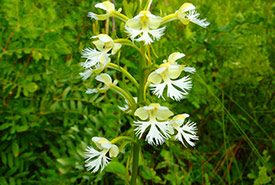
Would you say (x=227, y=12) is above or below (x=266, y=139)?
above

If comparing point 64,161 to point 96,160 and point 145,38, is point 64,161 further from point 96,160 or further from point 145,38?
point 145,38

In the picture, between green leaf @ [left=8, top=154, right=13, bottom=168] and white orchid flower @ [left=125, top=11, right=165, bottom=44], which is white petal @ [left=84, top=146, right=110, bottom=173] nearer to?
white orchid flower @ [left=125, top=11, right=165, bottom=44]

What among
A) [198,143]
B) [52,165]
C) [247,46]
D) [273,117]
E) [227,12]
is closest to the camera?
[52,165]

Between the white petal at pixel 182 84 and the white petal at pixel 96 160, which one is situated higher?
the white petal at pixel 182 84

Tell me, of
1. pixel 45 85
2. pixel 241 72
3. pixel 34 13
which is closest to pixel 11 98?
pixel 45 85

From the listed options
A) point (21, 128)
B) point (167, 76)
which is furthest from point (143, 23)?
point (21, 128)

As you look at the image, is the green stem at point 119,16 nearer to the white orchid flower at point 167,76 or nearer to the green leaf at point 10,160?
the white orchid flower at point 167,76

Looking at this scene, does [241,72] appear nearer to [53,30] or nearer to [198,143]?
[198,143]

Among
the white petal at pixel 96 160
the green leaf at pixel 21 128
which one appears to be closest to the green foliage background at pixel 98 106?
the green leaf at pixel 21 128
